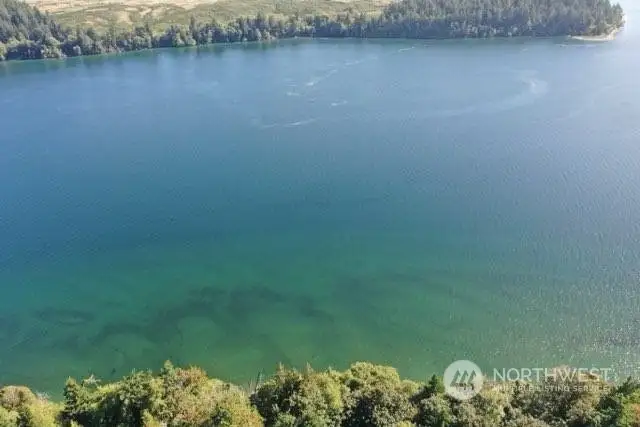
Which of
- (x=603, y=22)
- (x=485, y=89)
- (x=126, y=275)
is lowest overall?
(x=126, y=275)

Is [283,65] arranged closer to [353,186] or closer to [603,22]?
[353,186]

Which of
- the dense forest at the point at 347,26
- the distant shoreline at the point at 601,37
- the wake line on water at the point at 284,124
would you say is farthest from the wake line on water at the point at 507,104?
the dense forest at the point at 347,26

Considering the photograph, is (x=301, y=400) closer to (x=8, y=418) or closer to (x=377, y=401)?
(x=377, y=401)

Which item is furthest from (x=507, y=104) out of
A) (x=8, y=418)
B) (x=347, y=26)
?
(x=8, y=418)

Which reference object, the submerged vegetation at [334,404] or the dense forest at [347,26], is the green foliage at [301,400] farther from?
the dense forest at [347,26]

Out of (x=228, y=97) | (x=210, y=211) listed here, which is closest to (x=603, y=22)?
(x=228, y=97)

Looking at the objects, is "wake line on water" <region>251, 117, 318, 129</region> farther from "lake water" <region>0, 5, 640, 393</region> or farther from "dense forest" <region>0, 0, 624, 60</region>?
"dense forest" <region>0, 0, 624, 60</region>
